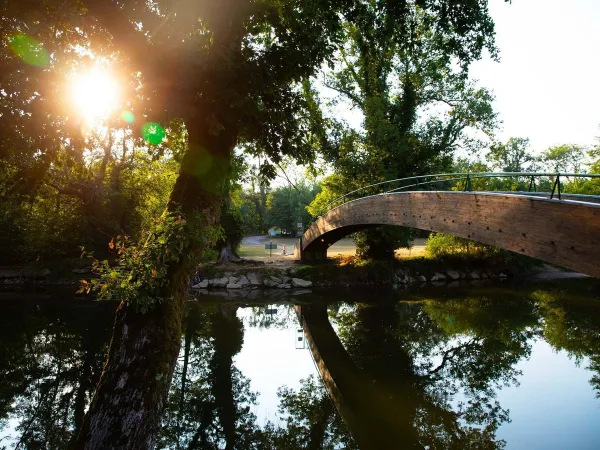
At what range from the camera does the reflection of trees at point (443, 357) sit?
5473 millimetres

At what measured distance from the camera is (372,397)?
20.8 ft

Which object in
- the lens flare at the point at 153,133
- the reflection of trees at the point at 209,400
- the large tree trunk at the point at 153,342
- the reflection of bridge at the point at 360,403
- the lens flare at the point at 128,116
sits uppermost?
the lens flare at the point at 128,116

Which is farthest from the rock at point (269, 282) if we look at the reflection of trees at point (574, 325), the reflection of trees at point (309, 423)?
the reflection of trees at point (309, 423)

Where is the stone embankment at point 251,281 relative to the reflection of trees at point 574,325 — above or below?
above

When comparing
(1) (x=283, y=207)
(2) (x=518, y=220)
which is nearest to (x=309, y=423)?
(2) (x=518, y=220)

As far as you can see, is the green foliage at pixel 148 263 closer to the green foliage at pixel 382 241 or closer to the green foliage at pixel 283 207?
the green foliage at pixel 382 241

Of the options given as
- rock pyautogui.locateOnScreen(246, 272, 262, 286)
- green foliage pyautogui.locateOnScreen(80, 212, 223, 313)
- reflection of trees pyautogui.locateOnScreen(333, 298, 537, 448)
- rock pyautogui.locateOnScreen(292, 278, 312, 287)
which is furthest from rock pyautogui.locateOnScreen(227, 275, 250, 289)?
green foliage pyautogui.locateOnScreen(80, 212, 223, 313)

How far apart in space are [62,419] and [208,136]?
4.84 meters

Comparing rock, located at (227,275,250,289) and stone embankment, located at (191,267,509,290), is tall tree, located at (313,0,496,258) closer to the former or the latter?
stone embankment, located at (191,267,509,290)

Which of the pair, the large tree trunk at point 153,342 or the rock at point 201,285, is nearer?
the large tree trunk at point 153,342

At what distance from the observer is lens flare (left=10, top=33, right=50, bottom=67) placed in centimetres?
435

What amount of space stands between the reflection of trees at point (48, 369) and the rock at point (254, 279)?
21.2ft

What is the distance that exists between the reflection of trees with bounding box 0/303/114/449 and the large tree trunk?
2079 millimetres

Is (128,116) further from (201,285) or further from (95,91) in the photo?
(201,285)
